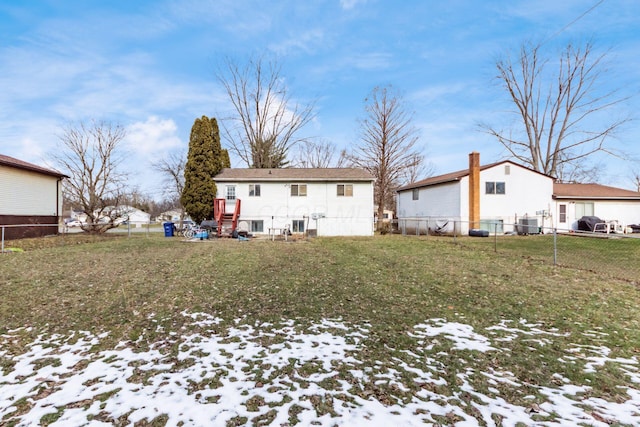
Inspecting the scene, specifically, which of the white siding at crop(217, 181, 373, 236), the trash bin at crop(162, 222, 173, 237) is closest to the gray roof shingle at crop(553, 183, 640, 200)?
the white siding at crop(217, 181, 373, 236)

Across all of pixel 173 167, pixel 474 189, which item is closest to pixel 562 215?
pixel 474 189

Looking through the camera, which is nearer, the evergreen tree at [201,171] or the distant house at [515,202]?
the distant house at [515,202]

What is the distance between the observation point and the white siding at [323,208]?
2039cm

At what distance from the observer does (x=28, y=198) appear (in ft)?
53.4

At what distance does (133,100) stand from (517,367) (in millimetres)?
20905

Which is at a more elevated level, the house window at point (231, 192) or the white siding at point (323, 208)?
the house window at point (231, 192)

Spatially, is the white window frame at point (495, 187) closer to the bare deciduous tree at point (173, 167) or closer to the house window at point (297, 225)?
the house window at point (297, 225)

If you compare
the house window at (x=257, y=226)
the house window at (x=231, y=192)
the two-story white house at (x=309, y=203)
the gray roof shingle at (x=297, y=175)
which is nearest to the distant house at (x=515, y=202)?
the two-story white house at (x=309, y=203)

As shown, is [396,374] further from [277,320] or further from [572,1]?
[572,1]

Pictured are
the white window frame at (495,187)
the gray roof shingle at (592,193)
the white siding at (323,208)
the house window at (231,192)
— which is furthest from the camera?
the gray roof shingle at (592,193)

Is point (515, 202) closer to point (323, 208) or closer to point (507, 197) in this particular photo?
point (507, 197)

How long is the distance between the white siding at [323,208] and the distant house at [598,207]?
47.7 ft

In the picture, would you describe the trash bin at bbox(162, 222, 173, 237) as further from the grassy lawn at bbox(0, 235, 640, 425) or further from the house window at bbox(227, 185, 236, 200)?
the grassy lawn at bbox(0, 235, 640, 425)

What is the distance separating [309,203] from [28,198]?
52.6 ft
